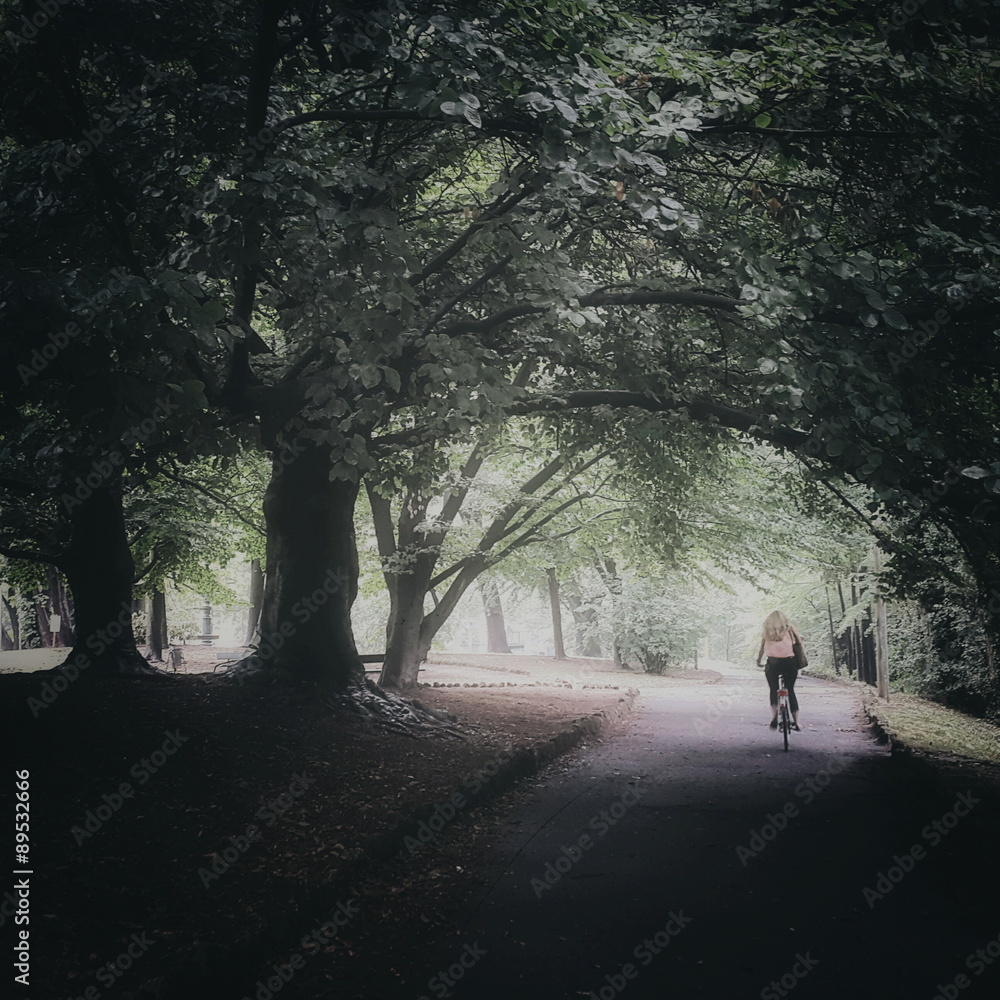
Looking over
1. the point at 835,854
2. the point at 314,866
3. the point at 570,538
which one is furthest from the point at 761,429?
the point at 570,538

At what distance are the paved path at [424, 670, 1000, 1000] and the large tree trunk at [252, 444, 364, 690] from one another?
3374 millimetres

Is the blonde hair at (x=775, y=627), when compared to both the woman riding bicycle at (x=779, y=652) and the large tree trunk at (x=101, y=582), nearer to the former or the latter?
the woman riding bicycle at (x=779, y=652)

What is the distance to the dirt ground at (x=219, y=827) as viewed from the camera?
4234 millimetres

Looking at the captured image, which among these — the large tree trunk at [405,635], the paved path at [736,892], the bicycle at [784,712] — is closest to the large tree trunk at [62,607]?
the large tree trunk at [405,635]

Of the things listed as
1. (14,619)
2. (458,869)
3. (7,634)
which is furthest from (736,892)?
(7,634)

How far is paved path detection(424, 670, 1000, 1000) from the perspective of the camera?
163 inches

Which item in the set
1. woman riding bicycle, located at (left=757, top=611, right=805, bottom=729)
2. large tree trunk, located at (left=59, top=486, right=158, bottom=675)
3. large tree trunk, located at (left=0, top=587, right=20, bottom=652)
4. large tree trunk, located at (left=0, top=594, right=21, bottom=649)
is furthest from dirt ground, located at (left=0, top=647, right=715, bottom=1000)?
large tree trunk, located at (left=0, top=587, right=20, bottom=652)

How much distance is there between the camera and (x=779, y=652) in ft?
39.4

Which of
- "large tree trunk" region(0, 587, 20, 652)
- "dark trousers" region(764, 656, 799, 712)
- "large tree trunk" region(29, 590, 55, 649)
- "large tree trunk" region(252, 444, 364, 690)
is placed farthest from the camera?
"large tree trunk" region(0, 587, 20, 652)

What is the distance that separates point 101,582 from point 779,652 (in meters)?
10.5

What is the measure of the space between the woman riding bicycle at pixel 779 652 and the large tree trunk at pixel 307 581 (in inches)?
251

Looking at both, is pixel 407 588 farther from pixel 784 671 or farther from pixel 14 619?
pixel 14 619

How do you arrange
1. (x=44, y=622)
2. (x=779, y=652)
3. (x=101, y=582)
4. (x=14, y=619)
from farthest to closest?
1. (x=14, y=619)
2. (x=44, y=622)
3. (x=779, y=652)
4. (x=101, y=582)

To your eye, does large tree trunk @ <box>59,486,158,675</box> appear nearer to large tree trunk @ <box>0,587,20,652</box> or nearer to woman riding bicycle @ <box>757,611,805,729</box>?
woman riding bicycle @ <box>757,611,805,729</box>
